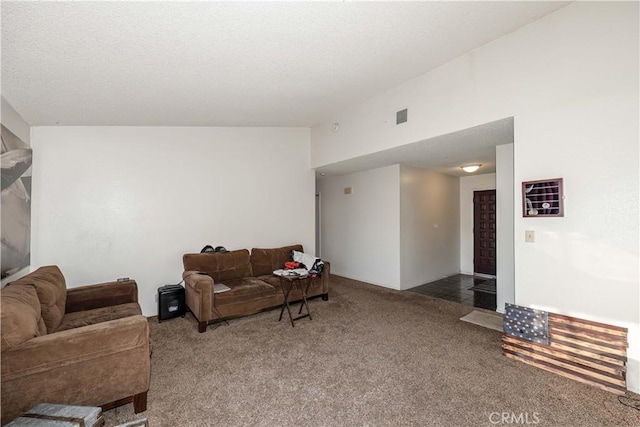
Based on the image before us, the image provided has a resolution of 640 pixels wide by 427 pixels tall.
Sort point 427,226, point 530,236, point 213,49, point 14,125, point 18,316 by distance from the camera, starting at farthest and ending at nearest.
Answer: point 427,226, point 14,125, point 530,236, point 213,49, point 18,316

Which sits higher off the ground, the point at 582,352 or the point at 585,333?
the point at 585,333

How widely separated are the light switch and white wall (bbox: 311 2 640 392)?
3 centimetres

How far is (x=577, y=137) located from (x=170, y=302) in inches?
190

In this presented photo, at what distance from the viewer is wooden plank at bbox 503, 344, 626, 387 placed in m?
2.14

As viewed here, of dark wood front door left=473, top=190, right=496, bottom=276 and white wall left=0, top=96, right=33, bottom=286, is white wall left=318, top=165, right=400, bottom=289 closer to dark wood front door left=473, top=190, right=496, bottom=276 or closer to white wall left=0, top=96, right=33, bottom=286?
dark wood front door left=473, top=190, right=496, bottom=276

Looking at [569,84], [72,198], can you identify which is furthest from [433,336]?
[72,198]

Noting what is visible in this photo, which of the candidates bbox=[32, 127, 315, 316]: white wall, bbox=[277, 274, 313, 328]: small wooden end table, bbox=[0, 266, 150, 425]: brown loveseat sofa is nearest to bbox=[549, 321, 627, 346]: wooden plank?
bbox=[277, 274, 313, 328]: small wooden end table

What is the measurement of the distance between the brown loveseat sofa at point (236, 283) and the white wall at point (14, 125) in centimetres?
164

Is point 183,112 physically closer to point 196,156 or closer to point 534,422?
point 196,156

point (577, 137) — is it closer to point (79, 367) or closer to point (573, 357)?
point (573, 357)

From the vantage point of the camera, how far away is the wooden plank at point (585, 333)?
2140 mm

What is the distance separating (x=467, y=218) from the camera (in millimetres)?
6762

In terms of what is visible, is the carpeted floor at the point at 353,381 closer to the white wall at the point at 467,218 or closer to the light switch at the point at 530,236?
the light switch at the point at 530,236

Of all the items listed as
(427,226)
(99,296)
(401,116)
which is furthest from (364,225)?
(99,296)
